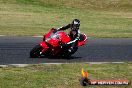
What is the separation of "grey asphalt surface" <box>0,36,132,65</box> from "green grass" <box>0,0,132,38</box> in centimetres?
254

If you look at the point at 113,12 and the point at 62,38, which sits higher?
the point at 62,38

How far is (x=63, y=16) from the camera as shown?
36.5 m

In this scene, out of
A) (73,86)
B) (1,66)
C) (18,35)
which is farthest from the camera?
(18,35)

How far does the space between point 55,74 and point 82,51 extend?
6.62m

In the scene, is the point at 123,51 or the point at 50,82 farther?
the point at 123,51

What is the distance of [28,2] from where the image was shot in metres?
45.2

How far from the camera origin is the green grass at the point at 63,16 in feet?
89.8

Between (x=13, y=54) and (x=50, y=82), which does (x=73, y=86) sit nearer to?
(x=50, y=82)

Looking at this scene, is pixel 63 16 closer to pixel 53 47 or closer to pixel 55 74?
pixel 53 47

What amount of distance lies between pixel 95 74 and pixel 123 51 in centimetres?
693

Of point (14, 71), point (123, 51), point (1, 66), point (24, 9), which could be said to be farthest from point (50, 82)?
point (24, 9)

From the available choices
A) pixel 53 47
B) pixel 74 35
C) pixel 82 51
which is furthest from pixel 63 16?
pixel 53 47

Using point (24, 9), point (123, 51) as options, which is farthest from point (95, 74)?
point (24, 9)

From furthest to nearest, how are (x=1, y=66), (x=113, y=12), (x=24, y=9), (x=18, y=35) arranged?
(x=113, y=12) < (x=24, y=9) < (x=18, y=35) < (x=1, y=66)
